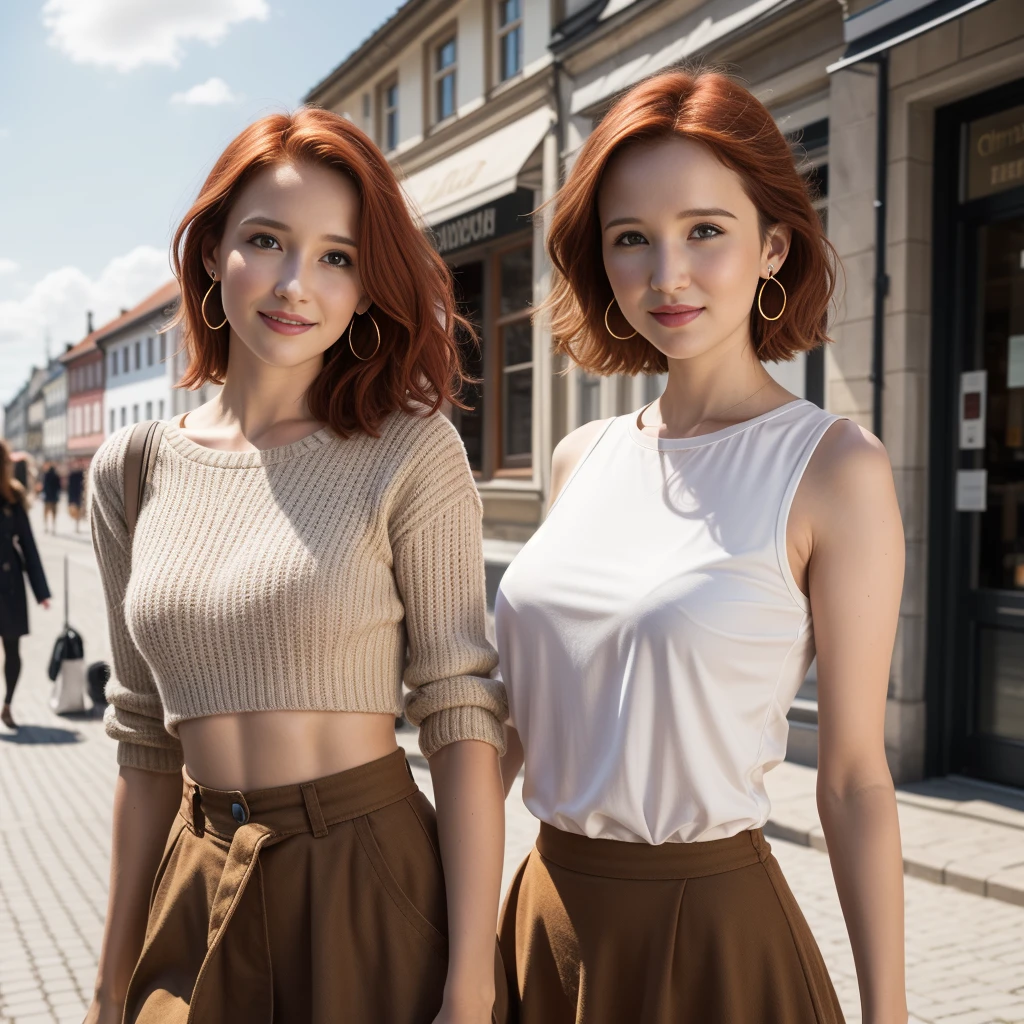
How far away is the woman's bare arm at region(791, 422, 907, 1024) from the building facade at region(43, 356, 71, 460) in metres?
98.5

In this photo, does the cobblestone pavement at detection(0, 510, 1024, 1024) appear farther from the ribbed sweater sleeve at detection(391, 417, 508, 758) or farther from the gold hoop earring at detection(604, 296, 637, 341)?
the ribbed sweater sleeve at detection(391, 417, 508, 758)

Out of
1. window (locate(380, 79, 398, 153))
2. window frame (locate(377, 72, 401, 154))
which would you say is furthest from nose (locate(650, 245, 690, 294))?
window (locate(380, 79, 398, 153))

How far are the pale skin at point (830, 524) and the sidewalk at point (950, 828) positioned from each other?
143 inches

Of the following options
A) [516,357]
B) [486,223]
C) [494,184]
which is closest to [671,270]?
[494,184]

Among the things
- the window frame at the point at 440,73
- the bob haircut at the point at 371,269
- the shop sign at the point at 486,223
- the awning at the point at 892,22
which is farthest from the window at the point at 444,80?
the bob haircut at the point at 371,269

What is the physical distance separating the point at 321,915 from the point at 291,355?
832 millimetres

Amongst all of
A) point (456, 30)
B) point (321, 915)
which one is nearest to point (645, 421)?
point (321, 915)

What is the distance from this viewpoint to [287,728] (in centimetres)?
174

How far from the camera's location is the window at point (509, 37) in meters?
12.5

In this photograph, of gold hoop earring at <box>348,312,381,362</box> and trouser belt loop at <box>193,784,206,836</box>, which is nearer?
trouser belt loop at <box>193,784,206,836</box>

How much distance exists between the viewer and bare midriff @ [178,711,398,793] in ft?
5.71

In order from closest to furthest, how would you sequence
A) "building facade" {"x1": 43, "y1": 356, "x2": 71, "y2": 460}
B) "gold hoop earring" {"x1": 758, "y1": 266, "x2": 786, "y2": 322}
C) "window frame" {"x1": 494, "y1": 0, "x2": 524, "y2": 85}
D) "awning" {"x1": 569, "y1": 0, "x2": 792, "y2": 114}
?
"gold hoop earring" {"x1": 758, "y1": 266, "x2": 786, "y2": 322} → "awning" {"x1": 569, "y1": 0, "x2": 792, "y2": 114} → "window frame" {"x1": 494, "y1": 0, "x2": 524, "y2": 85} → "building facade" {"x1": 43, "y1": 356, "x2": 71, "y2": 460}

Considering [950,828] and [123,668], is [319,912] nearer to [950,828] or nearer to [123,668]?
[123,668]

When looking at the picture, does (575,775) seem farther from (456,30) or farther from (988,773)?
(456,30)
